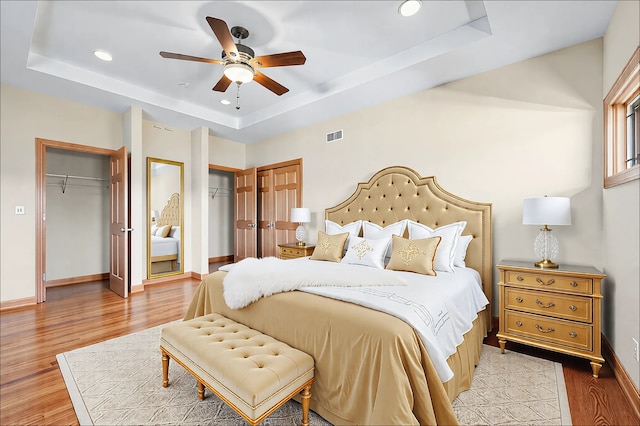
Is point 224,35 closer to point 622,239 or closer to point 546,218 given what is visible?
point 546,218

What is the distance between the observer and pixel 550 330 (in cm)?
236

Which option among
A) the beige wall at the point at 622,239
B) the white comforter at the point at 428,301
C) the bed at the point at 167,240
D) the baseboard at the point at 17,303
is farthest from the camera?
the bed at the point at 167,240

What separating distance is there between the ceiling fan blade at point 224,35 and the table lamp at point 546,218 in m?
2.92

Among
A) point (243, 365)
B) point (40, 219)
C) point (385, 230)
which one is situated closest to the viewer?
point (243, 365)

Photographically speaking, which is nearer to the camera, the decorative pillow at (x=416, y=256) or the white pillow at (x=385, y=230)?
the decorative pillow at (x=416, y=256)

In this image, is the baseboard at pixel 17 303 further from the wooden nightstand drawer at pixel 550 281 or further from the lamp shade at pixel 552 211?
the lamp shade at pixel 552 211

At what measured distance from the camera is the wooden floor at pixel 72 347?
181 centimetres

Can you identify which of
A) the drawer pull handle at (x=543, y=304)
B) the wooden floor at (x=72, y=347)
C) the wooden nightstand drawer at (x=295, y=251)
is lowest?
the wooden floor at (x=72, y=347)

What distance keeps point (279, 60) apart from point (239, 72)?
0.42 meters

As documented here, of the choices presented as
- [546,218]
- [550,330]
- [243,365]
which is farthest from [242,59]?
[550,330]

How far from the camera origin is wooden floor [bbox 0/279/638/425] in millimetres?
1807

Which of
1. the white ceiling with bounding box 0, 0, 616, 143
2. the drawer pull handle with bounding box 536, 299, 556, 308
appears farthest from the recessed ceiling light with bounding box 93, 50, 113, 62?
the drawer pull handle with bounding box 536, 299, 556, 308

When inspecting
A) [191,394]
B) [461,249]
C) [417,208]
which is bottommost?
[191,394]

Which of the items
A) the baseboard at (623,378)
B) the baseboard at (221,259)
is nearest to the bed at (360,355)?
the baseboard at (623,378)
